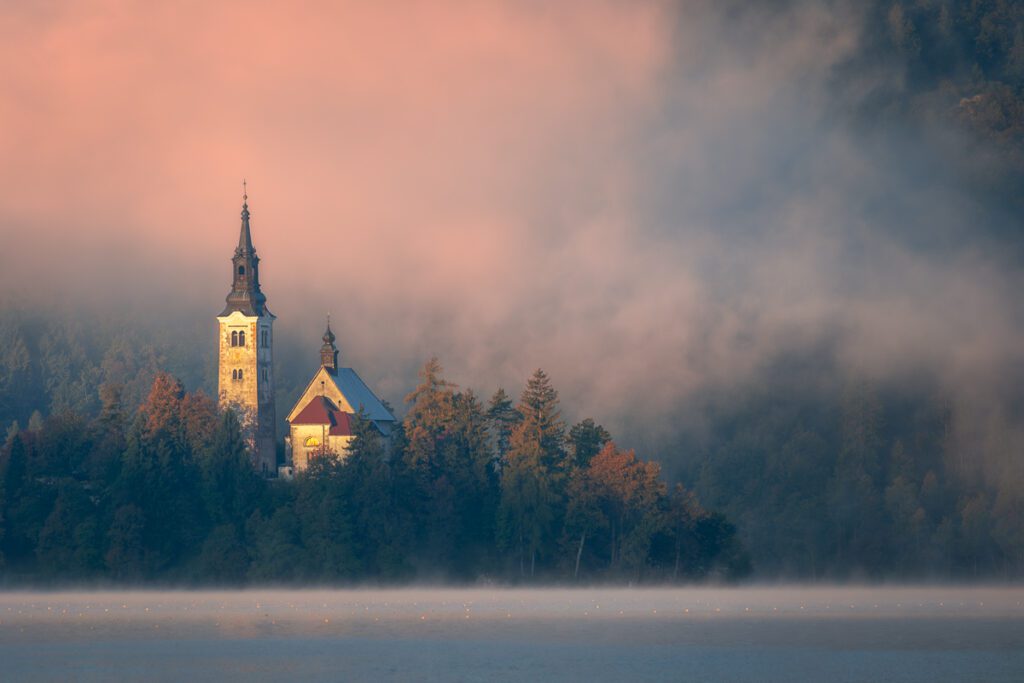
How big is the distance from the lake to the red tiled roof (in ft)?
99.5

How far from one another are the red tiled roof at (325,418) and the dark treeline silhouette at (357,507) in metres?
8.77

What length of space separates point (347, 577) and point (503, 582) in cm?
1285

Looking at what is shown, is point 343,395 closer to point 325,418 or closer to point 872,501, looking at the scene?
point 325,418

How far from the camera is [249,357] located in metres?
A: 164

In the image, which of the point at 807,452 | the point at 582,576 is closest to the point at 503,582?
the point at 582,576

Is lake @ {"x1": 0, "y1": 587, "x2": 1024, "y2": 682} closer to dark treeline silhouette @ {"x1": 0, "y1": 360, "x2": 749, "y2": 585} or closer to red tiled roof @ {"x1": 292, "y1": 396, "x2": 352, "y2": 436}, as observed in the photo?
dark treeline silhouette @ {"x1": 0, "y1": 360, "x2": 749, "y2": 585}

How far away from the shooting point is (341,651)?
8288 cm

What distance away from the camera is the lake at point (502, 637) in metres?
75.5

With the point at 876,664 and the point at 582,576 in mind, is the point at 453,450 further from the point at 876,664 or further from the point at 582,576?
the point at 876,664

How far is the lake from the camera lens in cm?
7550

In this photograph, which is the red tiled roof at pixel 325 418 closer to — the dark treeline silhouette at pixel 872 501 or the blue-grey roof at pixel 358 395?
the blue-grey roof at pixel 358 395

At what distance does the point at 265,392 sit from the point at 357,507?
1059 inches

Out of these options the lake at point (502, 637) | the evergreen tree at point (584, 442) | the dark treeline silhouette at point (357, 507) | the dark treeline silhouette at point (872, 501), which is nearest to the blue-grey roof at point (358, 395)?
the dark treeline silhouette at point (357, 507)

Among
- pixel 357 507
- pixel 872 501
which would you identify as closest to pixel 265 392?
pixel 357 507
